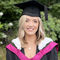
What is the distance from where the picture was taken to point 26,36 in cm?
343

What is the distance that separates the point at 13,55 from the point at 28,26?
Result: 54 centimetres

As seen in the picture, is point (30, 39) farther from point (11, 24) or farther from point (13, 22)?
point (13, 22)

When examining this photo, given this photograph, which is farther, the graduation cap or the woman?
the graduation cap

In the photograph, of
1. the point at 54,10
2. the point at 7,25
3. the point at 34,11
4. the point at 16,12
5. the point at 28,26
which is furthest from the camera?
the point at 54,10

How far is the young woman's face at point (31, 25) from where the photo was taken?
3254 millimetres

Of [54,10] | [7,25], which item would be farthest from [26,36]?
[54,10]

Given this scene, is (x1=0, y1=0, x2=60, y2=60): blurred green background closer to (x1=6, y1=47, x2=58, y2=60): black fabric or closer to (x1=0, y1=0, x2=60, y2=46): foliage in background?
(x1=0, y1=0, x2=60, y2=46): foliage in background

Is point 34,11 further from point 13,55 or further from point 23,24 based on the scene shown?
point 13,55

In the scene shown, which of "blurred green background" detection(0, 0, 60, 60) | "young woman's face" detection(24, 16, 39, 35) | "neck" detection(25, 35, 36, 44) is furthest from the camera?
"blurred green background" detection(0, 0, 60, 60)

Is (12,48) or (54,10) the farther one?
(54,10)

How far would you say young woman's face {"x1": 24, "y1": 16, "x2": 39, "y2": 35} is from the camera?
3.25 m

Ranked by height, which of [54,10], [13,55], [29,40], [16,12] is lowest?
[54,10]

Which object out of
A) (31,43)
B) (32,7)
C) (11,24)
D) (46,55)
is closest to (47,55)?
(46,55)

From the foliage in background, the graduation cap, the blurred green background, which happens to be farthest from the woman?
the foliage in background
